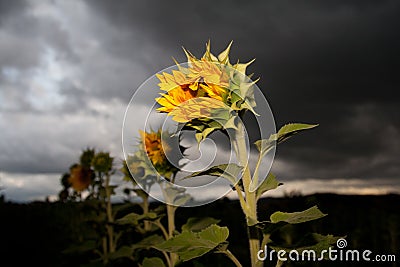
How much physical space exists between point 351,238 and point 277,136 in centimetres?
362

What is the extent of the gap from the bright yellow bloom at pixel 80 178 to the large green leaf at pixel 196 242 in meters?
3.11

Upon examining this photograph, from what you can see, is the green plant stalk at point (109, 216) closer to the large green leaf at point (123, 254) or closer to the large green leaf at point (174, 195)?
the large green leaf at point (123, 254)

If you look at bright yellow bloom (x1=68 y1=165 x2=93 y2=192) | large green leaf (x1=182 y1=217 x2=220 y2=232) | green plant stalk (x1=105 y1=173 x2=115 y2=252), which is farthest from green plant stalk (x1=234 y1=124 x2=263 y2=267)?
bright yellow bloom (x1=68 y1=165 x2=93 y2=192)

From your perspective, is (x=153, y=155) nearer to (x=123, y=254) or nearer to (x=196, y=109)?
(x=123, y=254)

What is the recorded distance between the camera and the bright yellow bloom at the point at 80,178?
4.40m

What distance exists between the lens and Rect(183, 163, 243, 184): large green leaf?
52.3 inches

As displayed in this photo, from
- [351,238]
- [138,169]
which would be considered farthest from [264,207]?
[138,169]

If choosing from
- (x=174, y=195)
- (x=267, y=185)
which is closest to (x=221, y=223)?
(x=174, y=195)

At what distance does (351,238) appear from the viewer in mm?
4562

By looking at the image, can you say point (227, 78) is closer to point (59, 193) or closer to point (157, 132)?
point (157, 132)

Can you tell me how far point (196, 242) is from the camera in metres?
1.33

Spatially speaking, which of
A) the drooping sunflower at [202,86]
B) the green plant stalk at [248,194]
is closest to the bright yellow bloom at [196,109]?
the drooping sunflower at [202,86]

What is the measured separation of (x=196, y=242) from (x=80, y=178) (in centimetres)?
331

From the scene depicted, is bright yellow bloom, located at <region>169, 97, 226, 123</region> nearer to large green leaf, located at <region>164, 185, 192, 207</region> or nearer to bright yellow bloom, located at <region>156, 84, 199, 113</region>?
bright yellow bloom, located at <region>156, 84, 199, 113</region>
